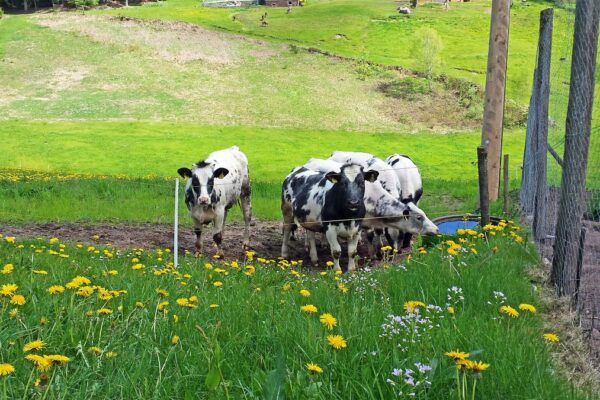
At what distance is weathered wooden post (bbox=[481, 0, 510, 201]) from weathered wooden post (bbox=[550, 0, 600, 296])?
9.26 m

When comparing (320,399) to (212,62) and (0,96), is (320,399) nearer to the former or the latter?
(0,96)

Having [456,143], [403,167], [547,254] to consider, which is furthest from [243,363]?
[456,143]

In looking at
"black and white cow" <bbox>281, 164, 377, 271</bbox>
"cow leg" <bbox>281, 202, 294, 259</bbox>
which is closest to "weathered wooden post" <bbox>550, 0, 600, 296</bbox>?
"black and white cow" <bbox>281, 164, 377, 271</bbox>

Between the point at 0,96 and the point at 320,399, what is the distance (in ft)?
149

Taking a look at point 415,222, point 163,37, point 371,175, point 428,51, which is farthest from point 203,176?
point 163,37

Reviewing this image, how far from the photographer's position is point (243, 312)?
3.77m

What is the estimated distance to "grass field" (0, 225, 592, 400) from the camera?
249 centimetres

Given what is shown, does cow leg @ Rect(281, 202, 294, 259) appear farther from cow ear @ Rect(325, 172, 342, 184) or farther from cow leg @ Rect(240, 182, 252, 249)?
cow ear @ Rect(325, 172, 342, 184)

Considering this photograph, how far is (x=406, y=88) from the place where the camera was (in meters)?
45.9

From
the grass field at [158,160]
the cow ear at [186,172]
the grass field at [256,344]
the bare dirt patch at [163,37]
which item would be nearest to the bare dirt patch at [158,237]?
the grass field at [158,160]

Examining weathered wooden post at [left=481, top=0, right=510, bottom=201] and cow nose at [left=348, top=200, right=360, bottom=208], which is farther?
weathered wooden post at [left=481, top=0, right=510, bottom=201]

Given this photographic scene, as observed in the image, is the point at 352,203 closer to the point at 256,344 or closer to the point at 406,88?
the point at 256,344

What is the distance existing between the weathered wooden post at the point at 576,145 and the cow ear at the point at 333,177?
527cm

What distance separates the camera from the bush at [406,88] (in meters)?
44.6
